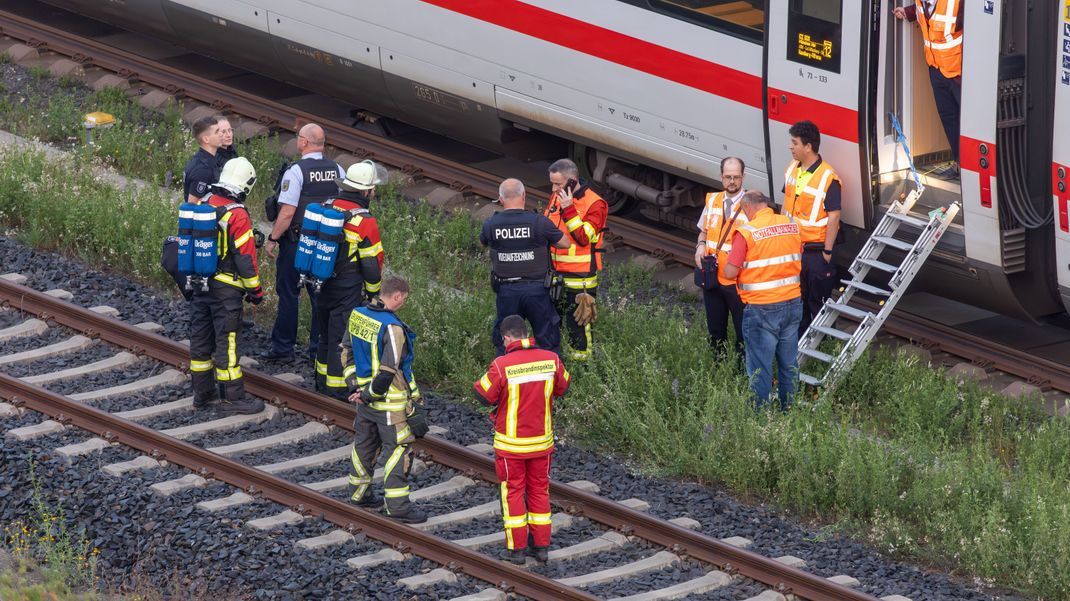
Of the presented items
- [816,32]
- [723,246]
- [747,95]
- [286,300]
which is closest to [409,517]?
[286,300]

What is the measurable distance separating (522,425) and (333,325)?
232 cm

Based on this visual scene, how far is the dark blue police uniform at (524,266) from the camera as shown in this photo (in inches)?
413

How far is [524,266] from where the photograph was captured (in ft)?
34.9

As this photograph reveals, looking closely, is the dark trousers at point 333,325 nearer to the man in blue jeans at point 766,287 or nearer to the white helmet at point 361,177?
the white helmet at point 361,177

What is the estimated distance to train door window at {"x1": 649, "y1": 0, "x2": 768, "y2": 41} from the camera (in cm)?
1204

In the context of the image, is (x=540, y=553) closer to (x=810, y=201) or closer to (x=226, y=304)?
(x=226, y=304)

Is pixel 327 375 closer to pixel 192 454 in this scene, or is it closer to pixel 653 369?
pixel 192 454

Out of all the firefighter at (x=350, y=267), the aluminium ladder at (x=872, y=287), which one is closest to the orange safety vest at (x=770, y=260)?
the aluminium ladder at (x=872, y=287)

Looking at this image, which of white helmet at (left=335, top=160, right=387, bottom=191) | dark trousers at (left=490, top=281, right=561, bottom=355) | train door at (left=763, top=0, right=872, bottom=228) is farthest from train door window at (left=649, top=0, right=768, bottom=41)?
white helmet at (left=335, top=160, right=387, bottom=191)

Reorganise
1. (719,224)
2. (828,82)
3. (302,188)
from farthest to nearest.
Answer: (828,82) < (719,224) < (302,188)

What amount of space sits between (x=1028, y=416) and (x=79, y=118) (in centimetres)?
944

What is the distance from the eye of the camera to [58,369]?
1114 centimetres

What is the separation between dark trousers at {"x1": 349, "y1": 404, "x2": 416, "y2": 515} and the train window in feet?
14.1

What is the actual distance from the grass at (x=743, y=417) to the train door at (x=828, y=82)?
139 centimetres
